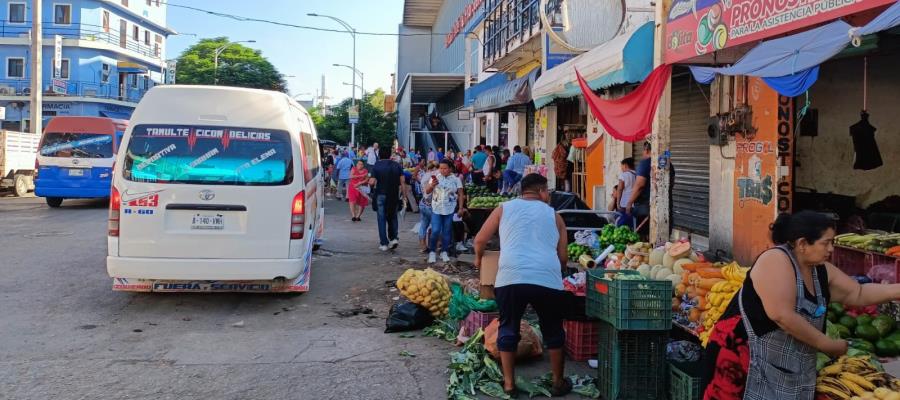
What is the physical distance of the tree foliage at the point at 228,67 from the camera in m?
57.5

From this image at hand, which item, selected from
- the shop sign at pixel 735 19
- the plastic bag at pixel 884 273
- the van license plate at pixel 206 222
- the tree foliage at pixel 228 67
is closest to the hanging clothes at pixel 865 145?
the shop sign at pixel 735 19

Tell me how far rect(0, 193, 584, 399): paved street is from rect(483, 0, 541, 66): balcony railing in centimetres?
936

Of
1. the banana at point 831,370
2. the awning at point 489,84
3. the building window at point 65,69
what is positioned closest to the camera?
the banana at point 831,370

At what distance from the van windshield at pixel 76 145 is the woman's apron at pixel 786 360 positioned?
18.3m

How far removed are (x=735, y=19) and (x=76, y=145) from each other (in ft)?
54.5

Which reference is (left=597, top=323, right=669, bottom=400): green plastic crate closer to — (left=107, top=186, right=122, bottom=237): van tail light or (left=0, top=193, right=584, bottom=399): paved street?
(left=0, top=193, right=584, bottom=399): paved street

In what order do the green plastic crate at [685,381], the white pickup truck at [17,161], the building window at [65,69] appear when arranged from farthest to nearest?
the building window at [65,69]
the white pickup truck at [17,161]
the green plastic crate at [685,381]

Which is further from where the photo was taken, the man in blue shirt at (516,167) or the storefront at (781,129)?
the man in blue shirt at (516,167)

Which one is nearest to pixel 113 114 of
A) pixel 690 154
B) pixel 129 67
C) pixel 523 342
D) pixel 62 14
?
pixel 129 67

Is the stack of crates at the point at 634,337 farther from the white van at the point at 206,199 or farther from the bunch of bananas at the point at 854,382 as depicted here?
the white van at the point at 206,199

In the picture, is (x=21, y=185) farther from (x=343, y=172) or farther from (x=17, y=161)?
(x=343, y=172)

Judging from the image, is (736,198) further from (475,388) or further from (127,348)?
(127,348)

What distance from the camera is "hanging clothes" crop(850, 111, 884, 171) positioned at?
8844 millimetres

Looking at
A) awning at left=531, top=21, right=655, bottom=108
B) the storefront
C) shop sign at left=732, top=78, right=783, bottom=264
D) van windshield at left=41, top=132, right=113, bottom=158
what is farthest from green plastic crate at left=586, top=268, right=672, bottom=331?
van windshield at left=41, top=132, right=113, bottom=158
